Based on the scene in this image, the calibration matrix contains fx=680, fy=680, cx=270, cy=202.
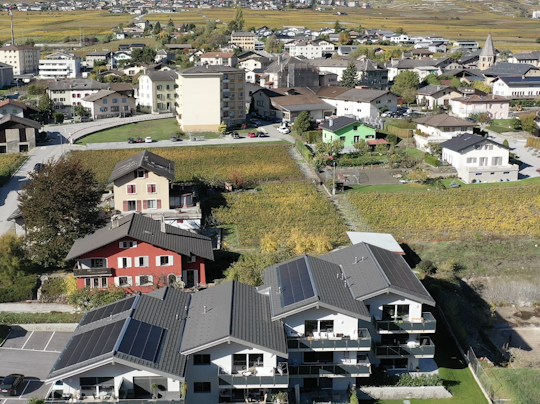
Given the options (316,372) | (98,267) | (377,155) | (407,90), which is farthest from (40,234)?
(407,90)

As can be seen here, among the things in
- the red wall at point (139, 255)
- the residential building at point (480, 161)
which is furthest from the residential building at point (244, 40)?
the red wall at point (139, 255)

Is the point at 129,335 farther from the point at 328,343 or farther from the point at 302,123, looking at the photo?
the point at 302,123

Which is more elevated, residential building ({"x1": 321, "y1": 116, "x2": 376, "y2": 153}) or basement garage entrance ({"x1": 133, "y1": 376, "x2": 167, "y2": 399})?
basement garage entrance ({"x1": 133, "y1": 376, "x2": 167, "y2": 399})

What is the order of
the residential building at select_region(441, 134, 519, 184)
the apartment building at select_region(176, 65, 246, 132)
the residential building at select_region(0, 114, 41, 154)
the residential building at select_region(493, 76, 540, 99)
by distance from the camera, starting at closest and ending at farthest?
the residential building at select_region(441, 134, 519, 184)
the residential building at select_region(0, 114, 41, 154)
the apartment building at select_region(176, 65, 246, 132)
the residential building at select_region(493, 76, 540, 99)

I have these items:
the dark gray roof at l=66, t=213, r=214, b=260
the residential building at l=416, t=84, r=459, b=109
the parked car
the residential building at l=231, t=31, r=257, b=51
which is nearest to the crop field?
the dark gray roof at l=66, t=213, r=214, b=260

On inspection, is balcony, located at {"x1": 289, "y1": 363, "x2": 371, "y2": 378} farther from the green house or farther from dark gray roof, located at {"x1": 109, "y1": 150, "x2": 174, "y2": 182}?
the green house

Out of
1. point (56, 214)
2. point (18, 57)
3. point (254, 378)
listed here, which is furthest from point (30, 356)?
point (18, 57)
